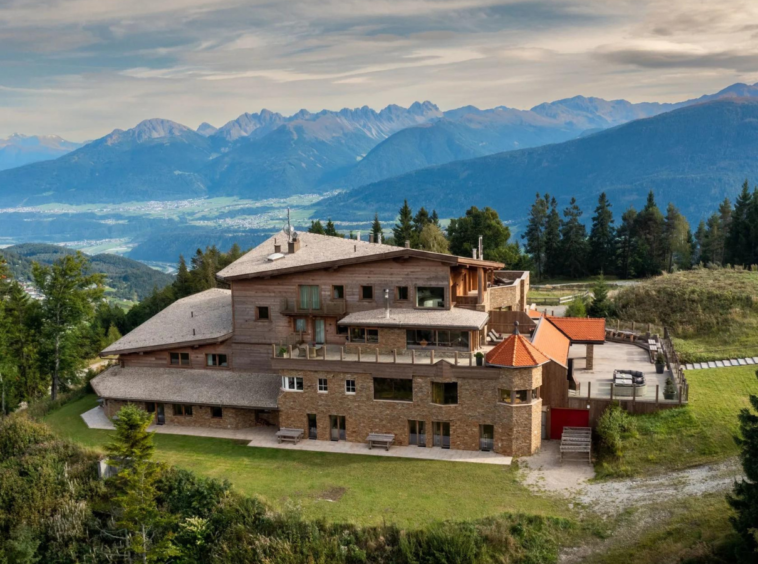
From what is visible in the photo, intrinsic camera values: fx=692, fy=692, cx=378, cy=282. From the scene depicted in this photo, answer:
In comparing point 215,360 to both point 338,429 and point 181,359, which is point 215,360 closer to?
point 181,359

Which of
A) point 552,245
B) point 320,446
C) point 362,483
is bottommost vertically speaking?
point 362,483

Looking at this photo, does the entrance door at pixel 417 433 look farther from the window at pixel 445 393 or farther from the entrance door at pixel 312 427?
the entrance door at pixel 312 427

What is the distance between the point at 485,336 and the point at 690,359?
1151 cm

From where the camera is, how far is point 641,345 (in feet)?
126

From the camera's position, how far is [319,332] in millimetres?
33500

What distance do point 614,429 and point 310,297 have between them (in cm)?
1479

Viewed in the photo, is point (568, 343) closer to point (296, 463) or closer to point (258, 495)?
point (296, 463)

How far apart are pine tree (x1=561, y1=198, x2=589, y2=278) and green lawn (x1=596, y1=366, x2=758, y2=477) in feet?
171

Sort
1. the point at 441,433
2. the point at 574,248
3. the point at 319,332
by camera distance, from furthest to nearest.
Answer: the point at 574,248 < the point at 319,332 < the point at 441,433

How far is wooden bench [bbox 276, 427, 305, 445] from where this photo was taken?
30181 millimetres

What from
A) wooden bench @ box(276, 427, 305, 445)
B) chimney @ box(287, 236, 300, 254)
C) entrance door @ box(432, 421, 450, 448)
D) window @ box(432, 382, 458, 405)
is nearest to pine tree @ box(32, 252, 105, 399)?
chimney @ box(287, 236, 300, 254)

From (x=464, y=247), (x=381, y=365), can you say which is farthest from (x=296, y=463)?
(x=464, y=247)

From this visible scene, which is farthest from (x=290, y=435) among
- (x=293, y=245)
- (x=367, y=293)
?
(x=293, y=245)

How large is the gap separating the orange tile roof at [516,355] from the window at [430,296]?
384 centimetres
